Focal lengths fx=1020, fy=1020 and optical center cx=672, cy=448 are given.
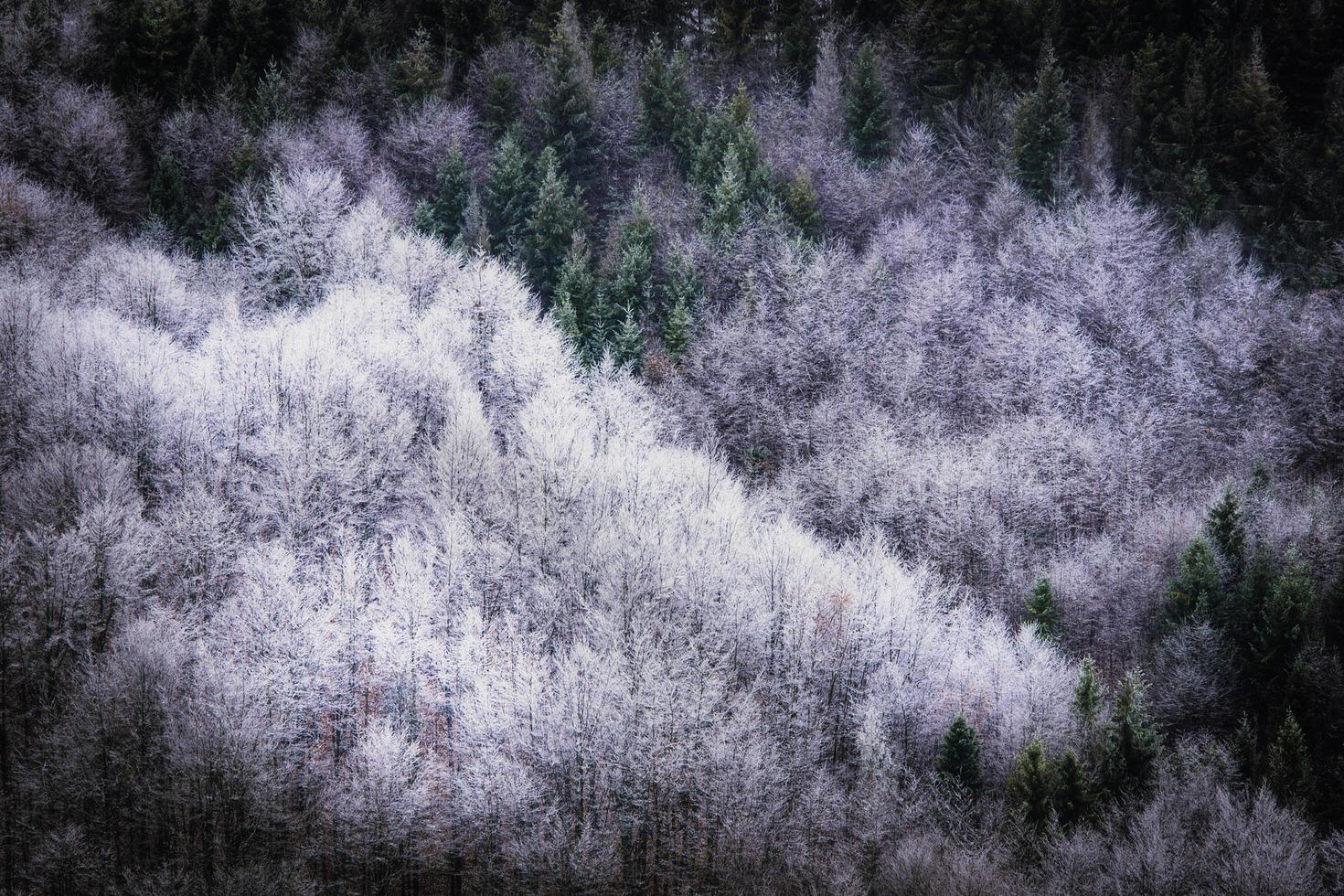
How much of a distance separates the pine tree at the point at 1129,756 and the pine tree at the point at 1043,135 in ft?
116

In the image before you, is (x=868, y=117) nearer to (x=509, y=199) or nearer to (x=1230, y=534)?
(x=509, y=199)

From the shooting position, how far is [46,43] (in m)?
58.3

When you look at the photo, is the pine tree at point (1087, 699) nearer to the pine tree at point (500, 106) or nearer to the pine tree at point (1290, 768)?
the pine tree at point (1290, 768)

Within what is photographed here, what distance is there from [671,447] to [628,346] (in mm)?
6191

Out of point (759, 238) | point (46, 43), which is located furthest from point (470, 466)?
point (46, 43)

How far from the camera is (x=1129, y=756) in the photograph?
32406 mm

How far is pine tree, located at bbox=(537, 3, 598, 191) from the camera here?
58.0 metres

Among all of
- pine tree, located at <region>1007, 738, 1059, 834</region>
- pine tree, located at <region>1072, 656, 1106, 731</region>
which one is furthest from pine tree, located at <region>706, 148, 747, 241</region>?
pine tree, located at <region>1007, 738, 1059, 834</region>

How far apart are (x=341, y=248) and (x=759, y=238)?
855 inches

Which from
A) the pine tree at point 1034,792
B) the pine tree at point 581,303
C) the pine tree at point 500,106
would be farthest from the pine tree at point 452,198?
the pine tree at point 1034,792

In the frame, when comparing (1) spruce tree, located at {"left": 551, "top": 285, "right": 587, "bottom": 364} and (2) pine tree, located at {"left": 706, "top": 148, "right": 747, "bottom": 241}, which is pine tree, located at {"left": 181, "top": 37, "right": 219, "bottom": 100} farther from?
(2) pine tree, located at {"left": 706, "top": 148, "right": 747, "bottom": 241}

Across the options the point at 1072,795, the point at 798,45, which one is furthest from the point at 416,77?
the point at 1072,795

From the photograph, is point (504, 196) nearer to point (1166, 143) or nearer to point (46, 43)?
point (46, 43)

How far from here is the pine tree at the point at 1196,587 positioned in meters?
38.5
